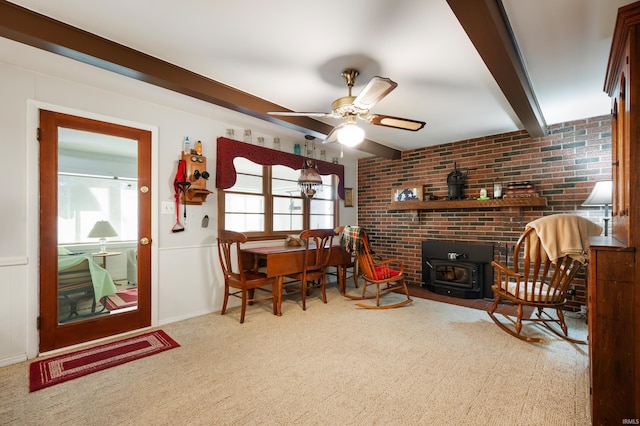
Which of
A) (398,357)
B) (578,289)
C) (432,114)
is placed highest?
(432,114)

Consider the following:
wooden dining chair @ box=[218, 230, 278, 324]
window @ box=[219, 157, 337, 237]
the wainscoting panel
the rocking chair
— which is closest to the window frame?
window @ box=[219, 157, 337, 237]

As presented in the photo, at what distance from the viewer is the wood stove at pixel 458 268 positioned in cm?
393

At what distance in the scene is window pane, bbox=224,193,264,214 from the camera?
3.65 meters

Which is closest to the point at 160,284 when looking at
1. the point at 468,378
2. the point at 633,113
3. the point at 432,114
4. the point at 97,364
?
the point at 97,364

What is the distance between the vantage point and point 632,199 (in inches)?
56.3

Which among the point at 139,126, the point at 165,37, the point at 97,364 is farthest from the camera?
the point at 139,126

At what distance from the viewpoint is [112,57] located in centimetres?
193

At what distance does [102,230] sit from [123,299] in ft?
2.26

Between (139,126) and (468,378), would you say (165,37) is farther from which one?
(468,378)

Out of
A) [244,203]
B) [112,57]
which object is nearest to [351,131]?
[112,57]

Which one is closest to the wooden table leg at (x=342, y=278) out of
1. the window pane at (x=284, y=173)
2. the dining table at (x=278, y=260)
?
the dining table at (x=278, y=260)

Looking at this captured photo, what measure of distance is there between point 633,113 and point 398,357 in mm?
2052

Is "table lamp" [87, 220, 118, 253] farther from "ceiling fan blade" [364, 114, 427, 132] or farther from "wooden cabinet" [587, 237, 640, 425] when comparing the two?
"wooden cabinet" [587, 237, 640, 425]

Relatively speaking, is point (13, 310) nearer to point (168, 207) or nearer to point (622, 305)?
point (168, 207)
